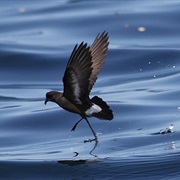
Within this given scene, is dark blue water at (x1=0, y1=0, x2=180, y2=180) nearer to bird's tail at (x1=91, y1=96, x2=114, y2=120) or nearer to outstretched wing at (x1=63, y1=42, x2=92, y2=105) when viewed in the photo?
bird's tail at (x1=91, y1=96, x2=114, y2=120)

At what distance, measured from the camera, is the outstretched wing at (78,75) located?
23.9ft

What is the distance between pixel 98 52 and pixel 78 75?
18.5 inches

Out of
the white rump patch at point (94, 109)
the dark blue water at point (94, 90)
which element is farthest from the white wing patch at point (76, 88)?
the dark blue water at point (94, 90)

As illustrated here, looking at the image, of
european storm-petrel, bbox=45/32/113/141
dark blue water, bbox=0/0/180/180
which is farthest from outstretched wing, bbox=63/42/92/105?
dark blue water, bbox=0/0/180/180

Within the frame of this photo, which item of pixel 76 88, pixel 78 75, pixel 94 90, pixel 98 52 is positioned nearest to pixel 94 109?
pixel 76 88

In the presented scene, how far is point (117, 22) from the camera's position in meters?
15.7

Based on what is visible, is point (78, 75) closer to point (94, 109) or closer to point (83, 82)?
point (83, 82)

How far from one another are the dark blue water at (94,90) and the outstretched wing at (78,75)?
60 cm

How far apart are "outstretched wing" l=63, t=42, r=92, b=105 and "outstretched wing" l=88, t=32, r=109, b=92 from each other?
0.20m

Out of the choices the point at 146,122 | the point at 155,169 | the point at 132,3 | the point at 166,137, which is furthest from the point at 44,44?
the point at 155,169

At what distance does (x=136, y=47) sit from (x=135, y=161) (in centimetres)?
650

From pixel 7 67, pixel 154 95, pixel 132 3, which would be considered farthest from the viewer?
pixel 132 3

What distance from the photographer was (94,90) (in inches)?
460

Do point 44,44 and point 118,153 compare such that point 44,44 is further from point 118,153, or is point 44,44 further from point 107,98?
point 118,153
